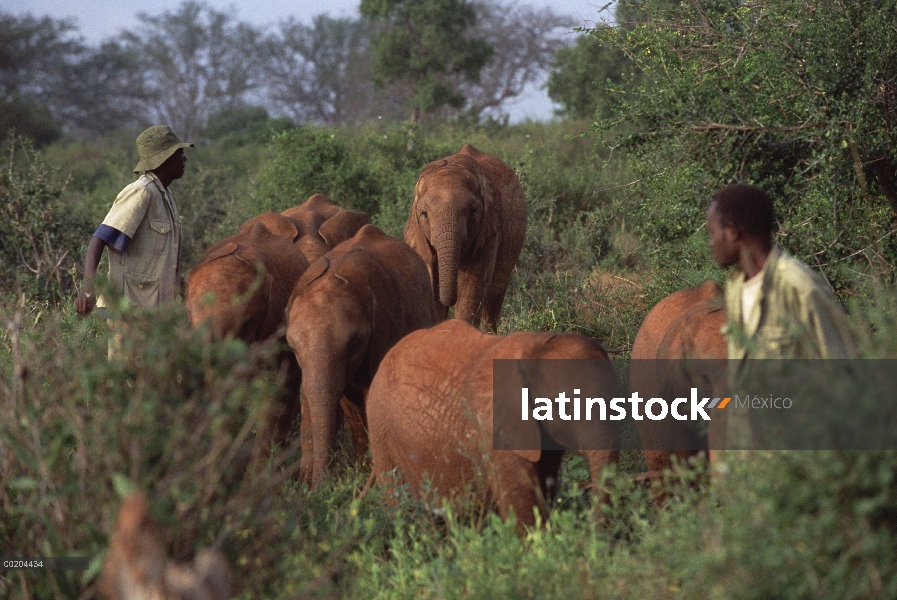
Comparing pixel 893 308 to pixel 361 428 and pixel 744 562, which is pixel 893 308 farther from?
pixel 361 428

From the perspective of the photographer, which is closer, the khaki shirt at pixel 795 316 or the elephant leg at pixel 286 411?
the khaki shirt at pixel 795 316

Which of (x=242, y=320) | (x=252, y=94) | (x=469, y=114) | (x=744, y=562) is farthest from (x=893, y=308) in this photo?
(x=252, y=94)

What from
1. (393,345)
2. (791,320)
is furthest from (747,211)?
(393,345)

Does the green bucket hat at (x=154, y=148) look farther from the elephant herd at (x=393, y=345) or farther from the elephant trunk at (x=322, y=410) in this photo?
the elephant trunk at (x=322, y=410)

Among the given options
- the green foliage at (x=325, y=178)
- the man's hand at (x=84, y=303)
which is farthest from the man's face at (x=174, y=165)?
the green foliage at (x=325, y=178)

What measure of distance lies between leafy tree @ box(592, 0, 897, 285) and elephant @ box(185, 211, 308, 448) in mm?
2869

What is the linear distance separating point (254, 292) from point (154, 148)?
40.9 inches

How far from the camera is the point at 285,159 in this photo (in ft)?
46.3

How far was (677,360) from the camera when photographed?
5.31 metres

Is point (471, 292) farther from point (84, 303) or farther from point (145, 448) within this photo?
point (145, 448)

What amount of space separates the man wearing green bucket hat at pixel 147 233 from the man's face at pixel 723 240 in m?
3.31

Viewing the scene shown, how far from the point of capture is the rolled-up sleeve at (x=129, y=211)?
246 inches

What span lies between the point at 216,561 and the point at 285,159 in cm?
1131

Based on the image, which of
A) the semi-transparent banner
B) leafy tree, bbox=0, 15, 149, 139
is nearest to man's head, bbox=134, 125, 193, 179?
the semi-transparent banner
